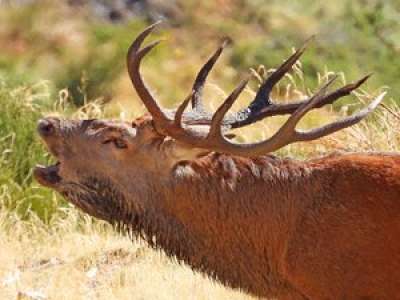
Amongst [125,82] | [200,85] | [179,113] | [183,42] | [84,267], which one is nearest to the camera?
[179,113]

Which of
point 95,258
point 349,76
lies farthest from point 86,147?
point 349,76

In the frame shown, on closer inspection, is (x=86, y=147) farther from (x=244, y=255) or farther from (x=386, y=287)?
(x=386, y=287)

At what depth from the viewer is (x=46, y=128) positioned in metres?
8.06

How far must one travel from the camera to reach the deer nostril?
8055mm

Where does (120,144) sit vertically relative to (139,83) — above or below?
below

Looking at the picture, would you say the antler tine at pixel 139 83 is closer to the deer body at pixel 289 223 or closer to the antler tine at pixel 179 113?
the antler tine at pixel 179 113

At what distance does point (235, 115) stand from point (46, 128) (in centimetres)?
110

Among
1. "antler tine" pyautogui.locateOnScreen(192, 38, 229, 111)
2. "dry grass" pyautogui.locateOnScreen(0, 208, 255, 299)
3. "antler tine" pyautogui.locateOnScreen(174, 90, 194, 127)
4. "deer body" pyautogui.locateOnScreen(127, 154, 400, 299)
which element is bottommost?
"dry grass" pyautogui.locateOnScreen(0, 208, 255, 299)

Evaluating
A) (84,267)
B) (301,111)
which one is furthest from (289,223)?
(84,267)

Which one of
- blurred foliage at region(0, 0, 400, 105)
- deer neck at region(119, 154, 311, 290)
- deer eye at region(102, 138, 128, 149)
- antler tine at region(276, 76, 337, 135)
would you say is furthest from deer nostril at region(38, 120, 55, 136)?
blurred foliage at region(0, 0, 400, 105)

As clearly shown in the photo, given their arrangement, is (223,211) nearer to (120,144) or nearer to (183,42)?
(120,144)

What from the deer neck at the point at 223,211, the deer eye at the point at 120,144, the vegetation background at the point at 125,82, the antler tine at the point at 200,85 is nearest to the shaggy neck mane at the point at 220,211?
the deer neck at the point at 223,211

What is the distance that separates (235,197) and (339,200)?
0.60m

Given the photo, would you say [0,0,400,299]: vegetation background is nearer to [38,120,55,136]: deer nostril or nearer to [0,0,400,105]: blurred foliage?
[0,0,400,105]: blurred foliage
